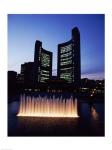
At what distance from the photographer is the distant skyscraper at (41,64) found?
10.2 metres

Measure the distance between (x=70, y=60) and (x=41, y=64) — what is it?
1277 millimetres

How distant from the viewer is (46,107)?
24.2 ft

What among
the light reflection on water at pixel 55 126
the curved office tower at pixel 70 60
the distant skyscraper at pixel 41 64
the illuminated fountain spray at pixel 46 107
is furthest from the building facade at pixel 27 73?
the light reflection on water at pixel 55 126

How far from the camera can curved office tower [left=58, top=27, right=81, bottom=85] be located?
34.7 ft

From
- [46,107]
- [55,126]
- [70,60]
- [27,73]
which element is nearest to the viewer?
[55,126]

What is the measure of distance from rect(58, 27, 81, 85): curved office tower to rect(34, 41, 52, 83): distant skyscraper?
47 cm

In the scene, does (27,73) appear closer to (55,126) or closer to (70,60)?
(70,60)

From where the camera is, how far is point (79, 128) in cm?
546

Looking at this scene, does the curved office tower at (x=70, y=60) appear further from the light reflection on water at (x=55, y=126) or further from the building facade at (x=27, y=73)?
the light reflection on water at (x=55, y=126)

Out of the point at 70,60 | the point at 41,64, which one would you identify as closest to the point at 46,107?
the point at 41,64

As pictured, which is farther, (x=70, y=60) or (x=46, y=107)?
(x=70, y=60)

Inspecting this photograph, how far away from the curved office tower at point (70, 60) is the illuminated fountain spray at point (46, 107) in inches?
110
